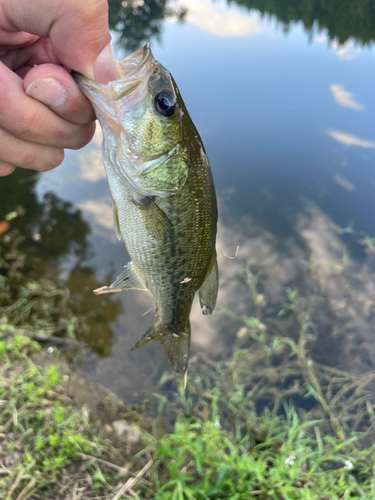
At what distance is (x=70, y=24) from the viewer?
1.36 metres

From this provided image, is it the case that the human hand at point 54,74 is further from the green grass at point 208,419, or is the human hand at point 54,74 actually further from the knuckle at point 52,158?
the green grass at point 208,419

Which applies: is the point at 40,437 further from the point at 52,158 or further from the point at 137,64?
the point at 137,64

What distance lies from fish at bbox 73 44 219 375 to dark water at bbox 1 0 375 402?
262 cm

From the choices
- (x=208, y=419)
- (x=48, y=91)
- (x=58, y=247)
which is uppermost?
(x=48, y=91)

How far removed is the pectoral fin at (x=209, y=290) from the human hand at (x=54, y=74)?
1004mm

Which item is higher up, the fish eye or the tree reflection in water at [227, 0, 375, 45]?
the tree reflection in water at [227, 0, 375, 45]

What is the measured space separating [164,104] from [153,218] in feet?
1.73

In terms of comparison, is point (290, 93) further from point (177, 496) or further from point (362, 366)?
point (177, 496)

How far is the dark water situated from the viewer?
171 inches

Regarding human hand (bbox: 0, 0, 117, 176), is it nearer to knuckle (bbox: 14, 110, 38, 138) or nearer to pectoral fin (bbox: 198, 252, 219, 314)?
knuckle (bbox: 14, 110, 38, 138)

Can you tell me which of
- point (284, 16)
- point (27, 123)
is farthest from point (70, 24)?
point (284, 16)

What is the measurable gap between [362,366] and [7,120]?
171 inches

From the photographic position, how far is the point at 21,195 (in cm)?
624

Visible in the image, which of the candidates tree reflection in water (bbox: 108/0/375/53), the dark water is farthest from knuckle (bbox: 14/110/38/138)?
tree reflection in water (bbox: 108/0/375/53)
